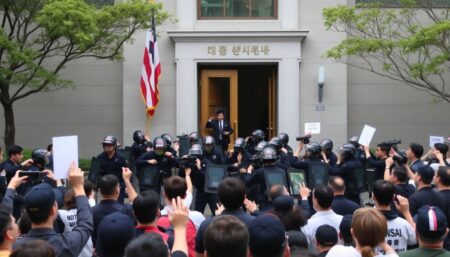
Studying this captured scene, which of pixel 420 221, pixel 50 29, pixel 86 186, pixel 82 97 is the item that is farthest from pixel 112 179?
pixel 82 97

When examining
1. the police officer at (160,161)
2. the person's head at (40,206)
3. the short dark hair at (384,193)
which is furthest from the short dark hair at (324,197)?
the police officer at (160,161)

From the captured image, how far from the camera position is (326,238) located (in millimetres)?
5586

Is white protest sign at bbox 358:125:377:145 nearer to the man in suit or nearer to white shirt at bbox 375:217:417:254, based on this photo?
white shirt at bbox 375:217:417:254

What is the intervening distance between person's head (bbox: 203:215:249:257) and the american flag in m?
16.6

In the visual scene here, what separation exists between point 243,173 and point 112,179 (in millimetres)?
5993

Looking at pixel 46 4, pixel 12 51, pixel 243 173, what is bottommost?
pixel 243 173

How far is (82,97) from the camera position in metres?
22.5

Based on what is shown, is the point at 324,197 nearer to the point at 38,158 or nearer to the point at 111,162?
the point at 38,158

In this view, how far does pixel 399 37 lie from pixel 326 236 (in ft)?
54.1

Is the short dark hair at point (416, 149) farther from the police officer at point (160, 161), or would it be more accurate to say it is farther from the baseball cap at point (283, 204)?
the baseball cap at point (283, 204)

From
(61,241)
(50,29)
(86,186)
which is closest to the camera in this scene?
(61,241)

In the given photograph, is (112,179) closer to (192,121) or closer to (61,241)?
(61,241)

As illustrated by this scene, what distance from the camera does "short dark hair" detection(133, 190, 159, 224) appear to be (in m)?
5.45

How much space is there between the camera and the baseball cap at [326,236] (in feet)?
18.3
